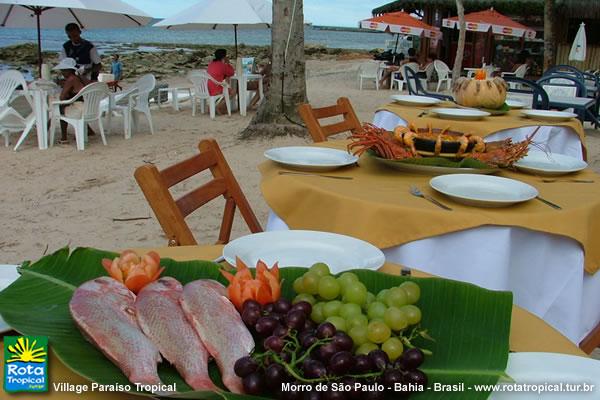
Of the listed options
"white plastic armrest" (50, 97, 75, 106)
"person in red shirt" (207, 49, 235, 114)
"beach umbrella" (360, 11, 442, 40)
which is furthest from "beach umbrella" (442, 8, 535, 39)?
"white plastic armrest" (50, 97, 75, 106)

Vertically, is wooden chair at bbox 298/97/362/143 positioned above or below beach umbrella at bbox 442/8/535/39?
below

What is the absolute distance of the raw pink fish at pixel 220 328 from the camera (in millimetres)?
→ 879

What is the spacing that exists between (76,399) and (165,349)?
155 millimetres

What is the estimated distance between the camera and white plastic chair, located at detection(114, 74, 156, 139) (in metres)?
8.34

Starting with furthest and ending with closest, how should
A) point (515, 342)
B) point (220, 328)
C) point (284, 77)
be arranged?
point (284, 77), point (515, 342), point (220, 328)

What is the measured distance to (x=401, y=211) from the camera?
5.93 ft

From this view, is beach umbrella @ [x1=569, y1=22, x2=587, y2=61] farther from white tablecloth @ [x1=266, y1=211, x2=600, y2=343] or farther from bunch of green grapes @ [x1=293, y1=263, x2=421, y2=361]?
bunch of green grapes @ [x1=293, y1=263, x2=421, y2=361]

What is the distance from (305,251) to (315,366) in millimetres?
706

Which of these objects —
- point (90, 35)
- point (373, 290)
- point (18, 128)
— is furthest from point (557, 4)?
point (90, 35)

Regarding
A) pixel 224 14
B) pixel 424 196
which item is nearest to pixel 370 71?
pixel 224 14

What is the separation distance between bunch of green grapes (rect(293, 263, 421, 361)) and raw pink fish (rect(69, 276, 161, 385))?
266mm

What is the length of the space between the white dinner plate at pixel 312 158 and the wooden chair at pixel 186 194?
0.68ft

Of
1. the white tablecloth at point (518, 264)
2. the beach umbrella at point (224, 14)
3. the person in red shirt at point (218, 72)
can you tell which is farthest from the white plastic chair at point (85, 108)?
the white tablecloth at point (518, 264)

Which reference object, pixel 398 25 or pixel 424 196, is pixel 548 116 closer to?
pixel 424 196
